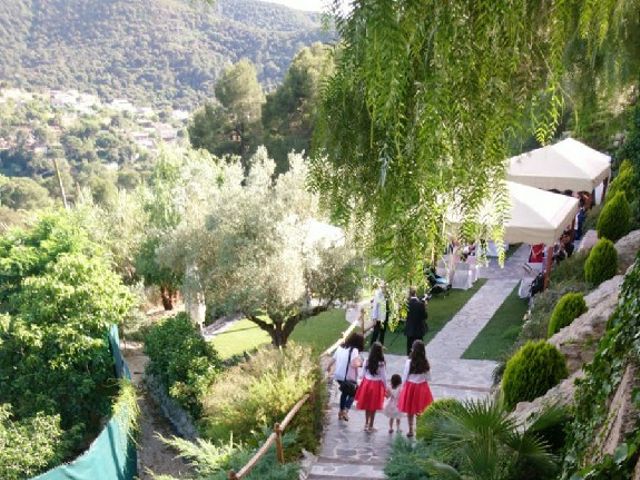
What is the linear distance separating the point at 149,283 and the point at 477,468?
1484 centimetres

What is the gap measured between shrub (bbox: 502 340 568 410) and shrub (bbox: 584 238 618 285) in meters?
3.54

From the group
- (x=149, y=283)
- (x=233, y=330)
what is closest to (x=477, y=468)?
(x=233, y=330)

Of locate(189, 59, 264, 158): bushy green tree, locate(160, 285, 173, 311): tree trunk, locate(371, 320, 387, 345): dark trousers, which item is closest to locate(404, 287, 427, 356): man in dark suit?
locate(371, 320, 387, 345): dark trousers

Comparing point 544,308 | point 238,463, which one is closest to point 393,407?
point 238,463

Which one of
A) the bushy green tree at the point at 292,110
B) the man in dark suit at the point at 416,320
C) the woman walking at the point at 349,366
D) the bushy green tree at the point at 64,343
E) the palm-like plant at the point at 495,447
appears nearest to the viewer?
the palm-like plant at the point at 495,447

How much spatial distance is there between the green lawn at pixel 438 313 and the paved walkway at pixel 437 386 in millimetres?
145

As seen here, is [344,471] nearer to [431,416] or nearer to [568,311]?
[431,416]

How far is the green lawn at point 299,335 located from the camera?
13.6m

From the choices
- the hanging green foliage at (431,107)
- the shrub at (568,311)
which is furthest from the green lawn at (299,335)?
the hanging green foliage at (431,107)

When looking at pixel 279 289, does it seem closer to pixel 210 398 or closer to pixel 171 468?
pixel 210 398

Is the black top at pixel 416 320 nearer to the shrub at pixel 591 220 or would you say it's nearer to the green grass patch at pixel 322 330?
the green grass patch at pixel 322 330

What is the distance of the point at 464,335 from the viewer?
11.6m

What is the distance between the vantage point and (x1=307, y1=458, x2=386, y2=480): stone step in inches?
282

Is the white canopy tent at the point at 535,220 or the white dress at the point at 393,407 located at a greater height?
the white canopy tent at the point at 535,220
